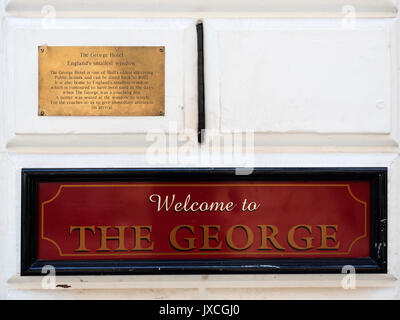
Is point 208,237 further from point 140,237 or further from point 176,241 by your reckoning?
point 140,237

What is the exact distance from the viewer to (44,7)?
275 centimetres

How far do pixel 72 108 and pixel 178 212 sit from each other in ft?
3.13

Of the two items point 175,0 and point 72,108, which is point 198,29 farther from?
point 72,108

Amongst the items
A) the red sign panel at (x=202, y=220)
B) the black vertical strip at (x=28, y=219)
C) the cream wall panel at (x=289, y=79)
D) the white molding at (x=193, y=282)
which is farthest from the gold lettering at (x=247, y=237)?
the black vertical strip at (x=28, y=219)

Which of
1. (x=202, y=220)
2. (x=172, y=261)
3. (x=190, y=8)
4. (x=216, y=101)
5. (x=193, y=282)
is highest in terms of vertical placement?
(x=190, y=8)

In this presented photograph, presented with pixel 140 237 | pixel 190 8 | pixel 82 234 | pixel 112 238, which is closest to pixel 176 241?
pixel 140 237

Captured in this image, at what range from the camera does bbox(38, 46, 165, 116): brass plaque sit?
2732 mm

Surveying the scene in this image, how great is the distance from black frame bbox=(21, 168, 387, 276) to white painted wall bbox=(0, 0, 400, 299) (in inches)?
2.7

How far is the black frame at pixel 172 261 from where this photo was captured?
2701 millimetres

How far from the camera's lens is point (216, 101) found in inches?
109

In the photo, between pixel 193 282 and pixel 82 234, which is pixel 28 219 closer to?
pixel 82 234

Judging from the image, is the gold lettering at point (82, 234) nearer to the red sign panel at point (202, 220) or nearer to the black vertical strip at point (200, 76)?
the red sign panel at point (202, 220)

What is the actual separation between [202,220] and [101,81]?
43.5 inches

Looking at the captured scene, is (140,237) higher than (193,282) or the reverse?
higher
